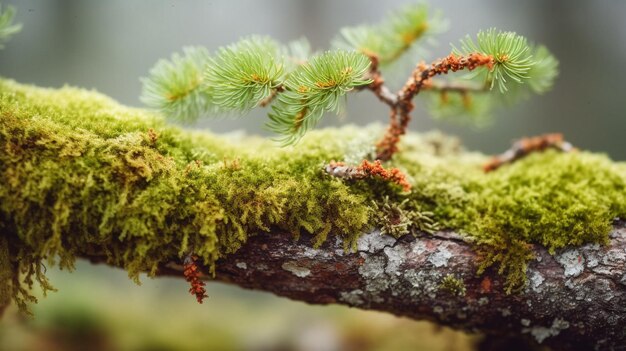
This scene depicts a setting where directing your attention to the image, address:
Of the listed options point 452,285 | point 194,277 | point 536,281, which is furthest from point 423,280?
point 194,277

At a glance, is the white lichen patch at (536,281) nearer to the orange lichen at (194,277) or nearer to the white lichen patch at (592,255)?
the white lichen patch at (592,255)

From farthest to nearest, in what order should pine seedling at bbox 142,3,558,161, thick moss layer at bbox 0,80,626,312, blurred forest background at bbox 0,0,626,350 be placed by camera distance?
blurred forest background at bbox 0,0,626,350
pine seedling at bbox 142,3,558,161
thick moss layer at bbox 0,80,626,312

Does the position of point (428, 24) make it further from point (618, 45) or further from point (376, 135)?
point (618, 45)

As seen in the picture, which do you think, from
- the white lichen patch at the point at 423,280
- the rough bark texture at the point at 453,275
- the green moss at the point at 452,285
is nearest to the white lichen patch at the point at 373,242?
the rough bark texture at the point at 453,275

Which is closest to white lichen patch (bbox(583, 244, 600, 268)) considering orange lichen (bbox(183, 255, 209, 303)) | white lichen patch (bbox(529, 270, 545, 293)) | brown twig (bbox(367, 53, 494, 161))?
white lichen patch (bbox(529, 270, 545, 293))

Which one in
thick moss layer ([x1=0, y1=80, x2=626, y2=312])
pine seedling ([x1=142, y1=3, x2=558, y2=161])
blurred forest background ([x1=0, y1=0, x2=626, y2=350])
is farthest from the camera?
blurred forest background ([x1=0, y1=0, x2=626, y2=350])

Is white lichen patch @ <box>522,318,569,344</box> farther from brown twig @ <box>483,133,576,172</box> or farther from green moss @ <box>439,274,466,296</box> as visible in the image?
brown twig @ <box>483,133,576,172</box>
